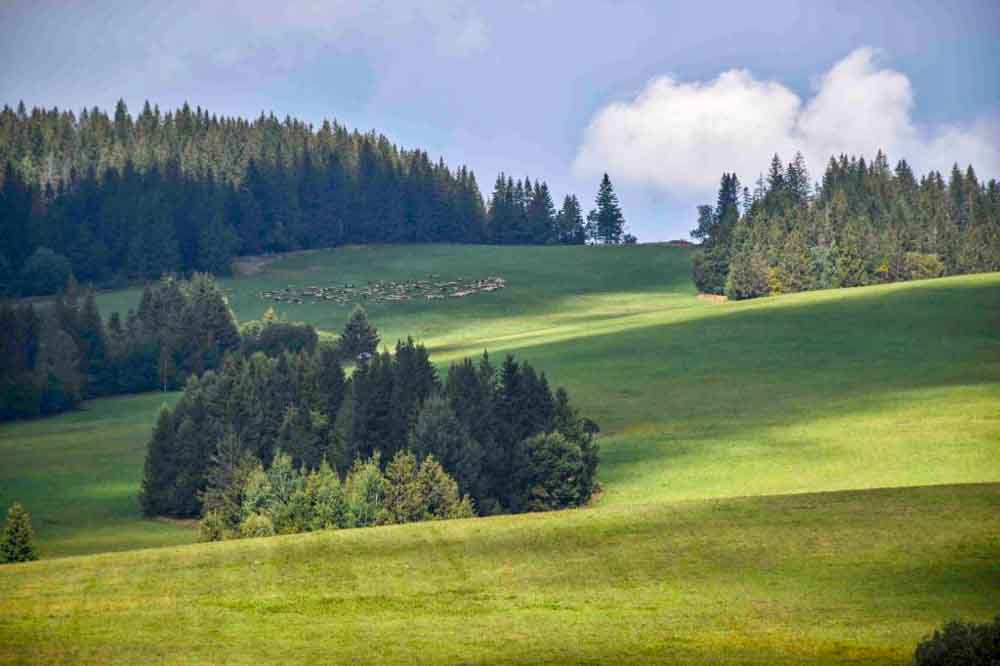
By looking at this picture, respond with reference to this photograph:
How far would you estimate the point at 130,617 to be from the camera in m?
36.8

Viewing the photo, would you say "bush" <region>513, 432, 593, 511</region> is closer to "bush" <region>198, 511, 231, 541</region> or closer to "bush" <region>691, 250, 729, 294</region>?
"bush" <region>198, 511, 231, 541</region>

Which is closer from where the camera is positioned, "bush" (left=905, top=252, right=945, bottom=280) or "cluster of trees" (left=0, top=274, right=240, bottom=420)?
"cluster of trees" (left=0, top=274, right=240, bottom=420)

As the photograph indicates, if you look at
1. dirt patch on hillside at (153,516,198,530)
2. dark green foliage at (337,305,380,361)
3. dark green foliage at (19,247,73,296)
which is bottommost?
dirt patch on hillside at (153,516,198,530)

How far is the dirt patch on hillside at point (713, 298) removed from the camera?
159000mm

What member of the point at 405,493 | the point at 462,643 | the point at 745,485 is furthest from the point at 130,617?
the point at 745,485

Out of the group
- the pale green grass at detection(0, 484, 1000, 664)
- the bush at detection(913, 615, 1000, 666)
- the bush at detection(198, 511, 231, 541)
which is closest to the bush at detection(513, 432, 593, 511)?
the bush at detection(198, 511, 231, 541)

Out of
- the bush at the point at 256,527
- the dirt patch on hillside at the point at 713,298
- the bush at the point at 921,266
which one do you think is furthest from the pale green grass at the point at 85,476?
the bush at the point at 921,266

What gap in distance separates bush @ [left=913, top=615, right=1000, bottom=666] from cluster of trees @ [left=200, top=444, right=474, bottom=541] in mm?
38671

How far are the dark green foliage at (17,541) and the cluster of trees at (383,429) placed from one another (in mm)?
13909

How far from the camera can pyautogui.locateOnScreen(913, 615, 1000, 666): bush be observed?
84.5ft

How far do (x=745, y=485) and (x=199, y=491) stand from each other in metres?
30.9

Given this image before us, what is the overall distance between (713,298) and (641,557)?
12106cm

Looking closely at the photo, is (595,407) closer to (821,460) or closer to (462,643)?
(821,460)

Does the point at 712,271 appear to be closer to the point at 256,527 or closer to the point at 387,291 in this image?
the point at 387,291
